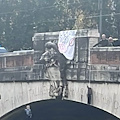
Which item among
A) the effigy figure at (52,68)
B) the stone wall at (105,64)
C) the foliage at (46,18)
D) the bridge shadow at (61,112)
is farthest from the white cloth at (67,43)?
the foliage at (46,18)

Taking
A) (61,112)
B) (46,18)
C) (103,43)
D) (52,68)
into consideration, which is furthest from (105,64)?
(46,18)

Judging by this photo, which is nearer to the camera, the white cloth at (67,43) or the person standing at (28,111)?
the white cloth at (67,43)

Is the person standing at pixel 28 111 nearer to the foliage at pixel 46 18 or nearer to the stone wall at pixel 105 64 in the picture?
the stone wall at pixel 105 64

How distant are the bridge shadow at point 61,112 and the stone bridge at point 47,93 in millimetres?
686

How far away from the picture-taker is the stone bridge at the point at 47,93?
15002 millimetres

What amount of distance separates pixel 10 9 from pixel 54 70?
15443 mm

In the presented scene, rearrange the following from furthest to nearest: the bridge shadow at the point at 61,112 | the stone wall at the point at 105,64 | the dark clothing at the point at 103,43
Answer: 1. the bridge shadow at the point at 61,112
2. the dark clothing at the point at 103,43
3. the stone wall at the point at 105,64

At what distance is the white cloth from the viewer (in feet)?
53.3

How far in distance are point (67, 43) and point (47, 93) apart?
2.01m

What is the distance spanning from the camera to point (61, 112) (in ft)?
68.9

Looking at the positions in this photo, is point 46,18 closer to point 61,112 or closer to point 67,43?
point 61,112

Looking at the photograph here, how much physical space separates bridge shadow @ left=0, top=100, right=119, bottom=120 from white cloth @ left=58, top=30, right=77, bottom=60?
3259 millimetres

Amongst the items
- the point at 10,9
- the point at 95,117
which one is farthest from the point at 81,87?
the point at 10,9

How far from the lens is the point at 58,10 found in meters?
30.9
